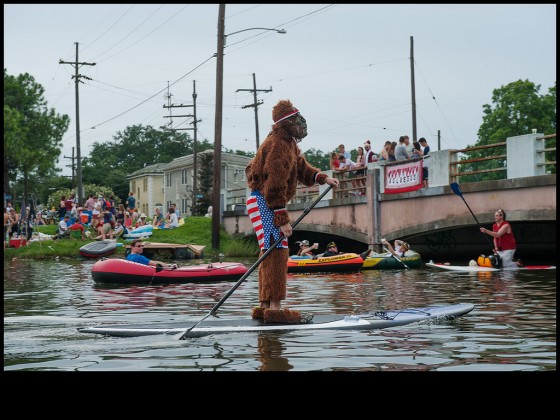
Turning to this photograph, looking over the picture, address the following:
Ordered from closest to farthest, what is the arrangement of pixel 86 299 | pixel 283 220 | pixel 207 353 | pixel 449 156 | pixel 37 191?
pixel 207 353, pixel 283 220, pixel 86 299, pixel 449 156, pixel 37 191

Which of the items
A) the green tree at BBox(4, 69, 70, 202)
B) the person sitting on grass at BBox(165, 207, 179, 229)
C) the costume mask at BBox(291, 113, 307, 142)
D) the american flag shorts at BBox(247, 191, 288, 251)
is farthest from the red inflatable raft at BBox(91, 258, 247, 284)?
the green tree at BBox(4, 69, 70, 202)

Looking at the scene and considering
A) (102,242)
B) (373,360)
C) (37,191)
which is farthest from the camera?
(37,191)

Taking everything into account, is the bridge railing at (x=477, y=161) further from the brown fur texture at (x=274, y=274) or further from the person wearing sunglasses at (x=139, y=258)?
the brown fur texture at (x=274, y=274)

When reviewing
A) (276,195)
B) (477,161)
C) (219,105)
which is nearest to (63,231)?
(219,105)

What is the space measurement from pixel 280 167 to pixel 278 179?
0.38 feet

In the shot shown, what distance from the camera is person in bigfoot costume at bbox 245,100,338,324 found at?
808 centimetres

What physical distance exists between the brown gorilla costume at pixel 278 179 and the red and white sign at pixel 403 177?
17317 mm

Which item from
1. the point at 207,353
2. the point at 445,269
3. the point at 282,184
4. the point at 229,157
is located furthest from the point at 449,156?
the point at 229,157

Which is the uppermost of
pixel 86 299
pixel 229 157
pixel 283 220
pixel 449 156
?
pixel 229 157

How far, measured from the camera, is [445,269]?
21.5m

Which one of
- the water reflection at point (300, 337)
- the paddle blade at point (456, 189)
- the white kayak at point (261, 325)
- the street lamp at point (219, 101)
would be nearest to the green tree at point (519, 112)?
the street lamp at point (219, 101)

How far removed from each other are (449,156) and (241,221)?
1702 centimetres

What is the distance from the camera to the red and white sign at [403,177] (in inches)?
1009
